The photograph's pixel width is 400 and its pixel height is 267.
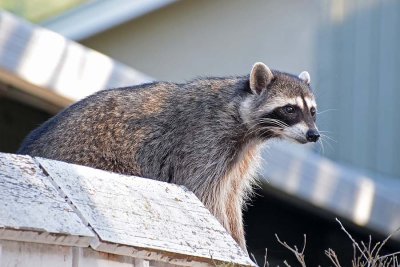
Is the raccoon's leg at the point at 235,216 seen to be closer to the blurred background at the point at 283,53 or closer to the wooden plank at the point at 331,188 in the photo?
the wooden plank at the point at 331,188

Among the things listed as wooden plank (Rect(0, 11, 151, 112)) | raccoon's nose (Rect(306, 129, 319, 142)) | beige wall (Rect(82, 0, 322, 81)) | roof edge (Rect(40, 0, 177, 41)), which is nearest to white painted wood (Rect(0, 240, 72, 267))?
raccoon's nose (Rect(306, 129, 319, 142))

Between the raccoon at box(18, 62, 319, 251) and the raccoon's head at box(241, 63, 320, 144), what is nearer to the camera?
the raccoon at box(18, 62, 319, 251)

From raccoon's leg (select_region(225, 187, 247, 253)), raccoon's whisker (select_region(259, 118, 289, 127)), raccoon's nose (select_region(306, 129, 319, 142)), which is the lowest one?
raccoon's leg (select_region(225, 187, 247, 253))

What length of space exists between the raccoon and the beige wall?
6893 mm

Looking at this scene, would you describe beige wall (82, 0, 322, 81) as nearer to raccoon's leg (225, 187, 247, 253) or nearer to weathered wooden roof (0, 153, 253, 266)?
raccoon's leg (225, 187, 247, 253)

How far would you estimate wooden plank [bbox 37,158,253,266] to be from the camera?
3963mm

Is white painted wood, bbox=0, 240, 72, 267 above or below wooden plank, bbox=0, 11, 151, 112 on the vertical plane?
below

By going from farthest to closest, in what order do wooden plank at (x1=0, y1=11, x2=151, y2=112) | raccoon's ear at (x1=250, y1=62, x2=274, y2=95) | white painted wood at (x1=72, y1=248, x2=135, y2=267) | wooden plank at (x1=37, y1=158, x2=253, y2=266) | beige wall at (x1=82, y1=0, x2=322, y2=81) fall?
beige wall at (x1=82, y1=0, x2=322, y2=81)
wooden plank at (x1=0, y1=11, x2=151, y2=112)
raccoon's ear at (x1=250, y1=62, x2=274, y2=95)
wooden plank at (x1=37, y1=158, x2=253, y2=266)
white painted wood at (x1=72, y1=248, x2=135, y2=267)

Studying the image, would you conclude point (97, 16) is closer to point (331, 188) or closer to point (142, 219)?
point (331, 188)

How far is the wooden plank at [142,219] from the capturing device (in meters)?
3.96

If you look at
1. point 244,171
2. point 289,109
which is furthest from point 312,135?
point 244,171

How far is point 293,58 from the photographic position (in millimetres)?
15633

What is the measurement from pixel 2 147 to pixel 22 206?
32.4 feet

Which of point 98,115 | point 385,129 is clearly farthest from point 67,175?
point 385,129
